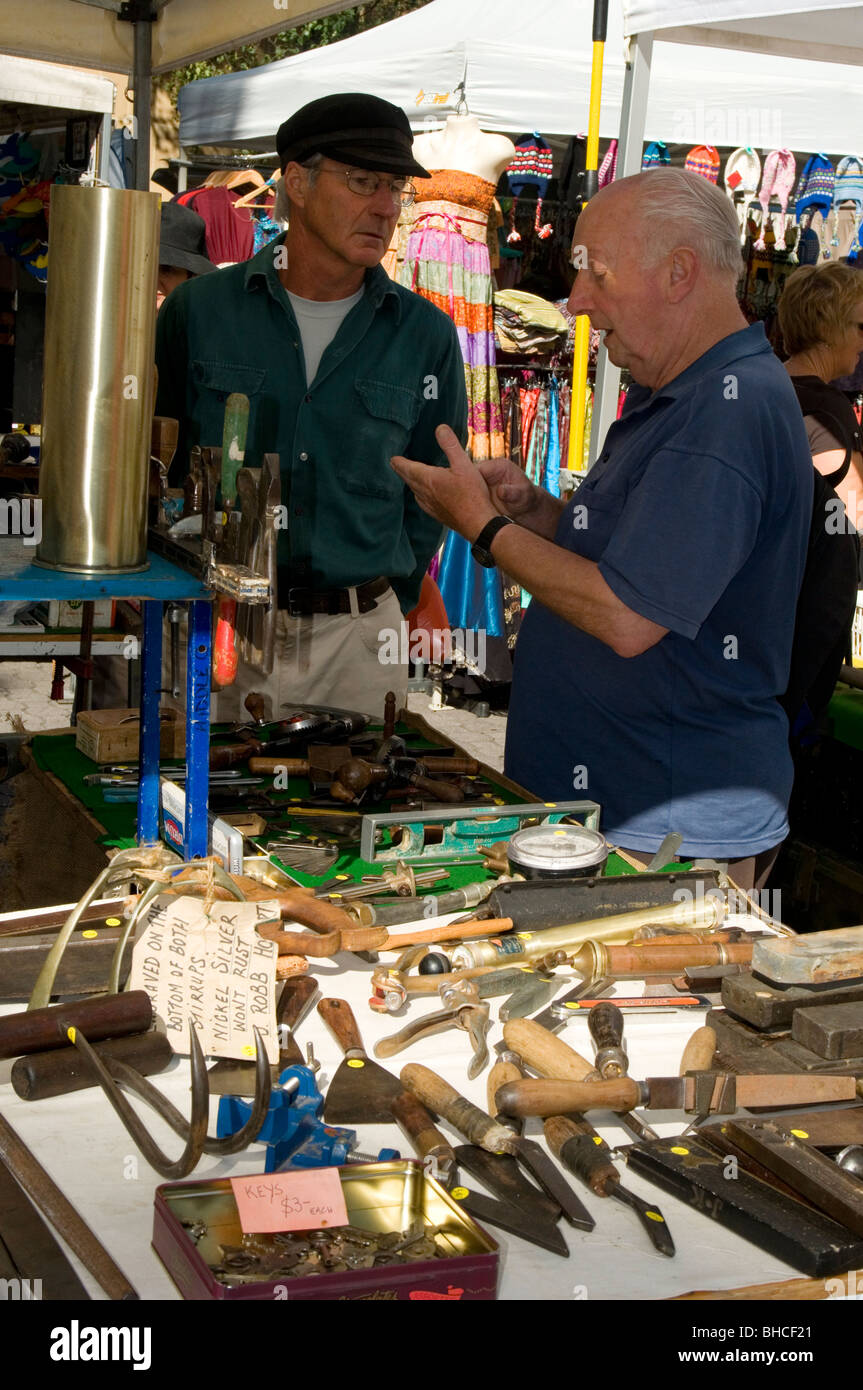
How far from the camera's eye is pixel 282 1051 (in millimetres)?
1656

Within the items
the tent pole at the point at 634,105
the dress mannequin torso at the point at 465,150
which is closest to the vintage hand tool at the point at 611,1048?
the tent pole at the point at 634,105

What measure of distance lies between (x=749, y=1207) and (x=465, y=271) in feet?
17.5

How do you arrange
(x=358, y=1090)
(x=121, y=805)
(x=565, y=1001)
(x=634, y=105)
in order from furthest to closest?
(x=634, y=105) < (x=121, y=805) < (x=565, y=1001) < (x=358, y=1090)

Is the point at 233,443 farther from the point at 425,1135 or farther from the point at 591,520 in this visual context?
the point at 425,1135

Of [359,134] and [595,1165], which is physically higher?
[359,134]

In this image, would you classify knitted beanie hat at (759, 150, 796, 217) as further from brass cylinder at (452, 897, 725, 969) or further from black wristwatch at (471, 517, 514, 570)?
brass cylinder at (452, 897, 725, 969)

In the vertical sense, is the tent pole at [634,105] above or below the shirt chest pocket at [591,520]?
above

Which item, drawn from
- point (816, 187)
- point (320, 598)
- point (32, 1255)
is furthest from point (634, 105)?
point (32, 1255)

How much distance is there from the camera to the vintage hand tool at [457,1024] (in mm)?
1674

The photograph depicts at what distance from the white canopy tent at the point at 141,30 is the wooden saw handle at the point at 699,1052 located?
4.94 metres

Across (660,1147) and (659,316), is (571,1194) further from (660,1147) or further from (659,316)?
(659,316)

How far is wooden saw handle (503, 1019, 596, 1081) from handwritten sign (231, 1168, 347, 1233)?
1.24 feet

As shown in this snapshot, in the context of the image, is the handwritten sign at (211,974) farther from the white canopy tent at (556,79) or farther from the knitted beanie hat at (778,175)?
the knitted beanie hat at (778,175)

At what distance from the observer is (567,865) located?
2.17 m
